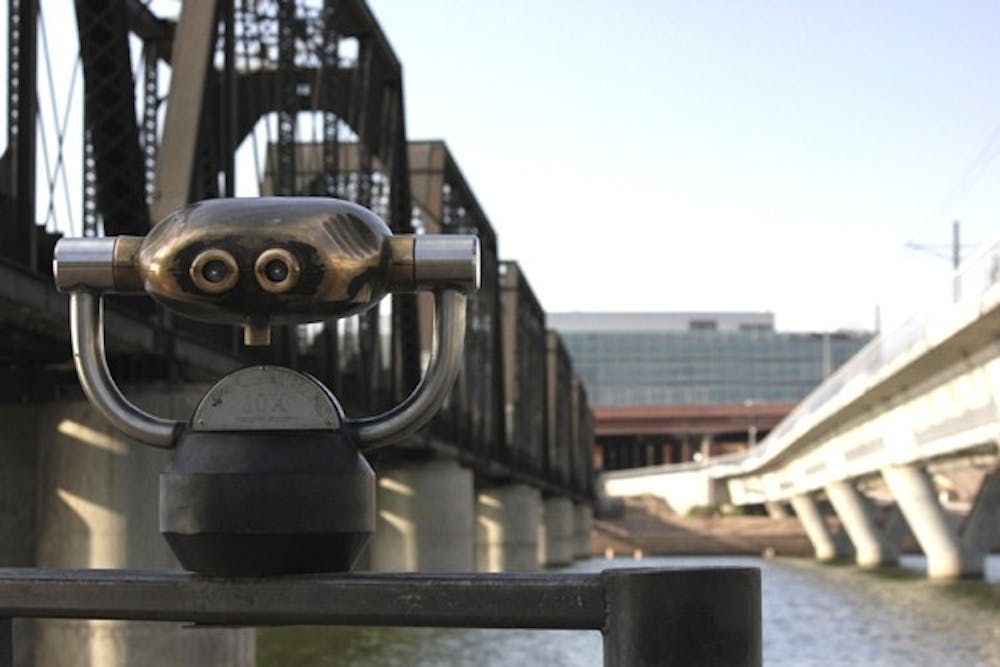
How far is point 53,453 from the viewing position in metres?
20.0

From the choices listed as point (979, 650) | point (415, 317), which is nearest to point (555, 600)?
point (979, 650)

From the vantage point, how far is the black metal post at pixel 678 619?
138 inches

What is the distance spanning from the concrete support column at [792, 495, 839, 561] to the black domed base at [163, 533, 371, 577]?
296ft

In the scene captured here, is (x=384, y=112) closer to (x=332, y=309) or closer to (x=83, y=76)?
(x=83, y=76)

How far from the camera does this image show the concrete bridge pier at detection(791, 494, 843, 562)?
305 ft

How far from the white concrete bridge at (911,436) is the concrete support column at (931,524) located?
0.10 ft

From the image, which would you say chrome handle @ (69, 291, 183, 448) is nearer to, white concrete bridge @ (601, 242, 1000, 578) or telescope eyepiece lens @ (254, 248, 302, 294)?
telescope eyepiece lens @ (254, 248, 302, 294)


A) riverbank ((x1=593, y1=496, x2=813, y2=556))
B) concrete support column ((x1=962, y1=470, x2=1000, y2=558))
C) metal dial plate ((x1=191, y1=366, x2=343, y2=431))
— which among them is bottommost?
riverbank ((x1=593, y1=496, x2=813, y2=556))

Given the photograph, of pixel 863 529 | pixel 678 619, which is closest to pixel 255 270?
pixel 678 619

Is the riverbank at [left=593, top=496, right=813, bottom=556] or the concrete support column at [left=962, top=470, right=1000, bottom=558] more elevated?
the concrete support column at [left=962, top=470, right=1000, bottom=558]

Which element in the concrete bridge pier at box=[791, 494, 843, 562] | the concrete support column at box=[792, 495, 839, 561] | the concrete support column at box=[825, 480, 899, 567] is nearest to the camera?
the concrete support column at box=[825, 480, 899, 567]

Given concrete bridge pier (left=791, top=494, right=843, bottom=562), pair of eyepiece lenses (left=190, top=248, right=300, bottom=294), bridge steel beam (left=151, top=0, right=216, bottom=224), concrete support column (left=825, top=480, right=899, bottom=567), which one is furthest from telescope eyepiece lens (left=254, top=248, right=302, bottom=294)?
concrete bridge pier (left=791, top=494, right=843, bottom=562)

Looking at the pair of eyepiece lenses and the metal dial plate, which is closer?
the pair of eyepiece lenses

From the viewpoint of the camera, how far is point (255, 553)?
12.5 ft
